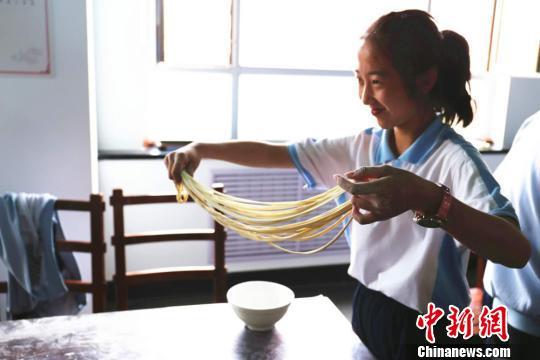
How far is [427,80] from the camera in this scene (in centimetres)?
117

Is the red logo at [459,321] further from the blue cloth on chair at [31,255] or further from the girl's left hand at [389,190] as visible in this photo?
the blue cloth on chair at [31,255]

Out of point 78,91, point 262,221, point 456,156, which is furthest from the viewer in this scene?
point 78,91

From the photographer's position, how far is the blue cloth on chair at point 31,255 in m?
1.95

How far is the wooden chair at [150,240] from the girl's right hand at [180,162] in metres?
0.31

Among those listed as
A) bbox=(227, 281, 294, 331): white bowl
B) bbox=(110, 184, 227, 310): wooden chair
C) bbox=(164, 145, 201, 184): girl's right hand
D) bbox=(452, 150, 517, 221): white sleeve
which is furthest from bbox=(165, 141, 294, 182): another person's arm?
bbox=(452, 150, 517, 221): white sleeve

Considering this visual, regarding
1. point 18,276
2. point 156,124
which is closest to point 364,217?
point 18,276

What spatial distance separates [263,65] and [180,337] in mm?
2285

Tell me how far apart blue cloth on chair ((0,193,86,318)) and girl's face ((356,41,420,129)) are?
1.34 metres

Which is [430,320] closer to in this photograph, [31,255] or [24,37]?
[31,255]

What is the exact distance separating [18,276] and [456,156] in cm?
169

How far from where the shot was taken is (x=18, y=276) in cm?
196

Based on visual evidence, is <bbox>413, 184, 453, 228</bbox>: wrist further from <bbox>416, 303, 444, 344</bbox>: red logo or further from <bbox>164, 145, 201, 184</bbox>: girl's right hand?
<bbox>164, 145, 201, 184</bbox>: girl's right hand

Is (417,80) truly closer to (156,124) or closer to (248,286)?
(248,286)

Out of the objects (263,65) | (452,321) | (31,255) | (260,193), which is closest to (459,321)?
(452,321)
